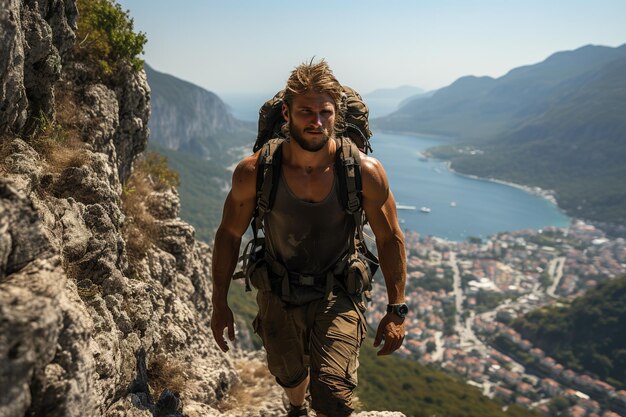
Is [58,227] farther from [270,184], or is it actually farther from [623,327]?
[623,327]

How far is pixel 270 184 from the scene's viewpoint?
4789 mm

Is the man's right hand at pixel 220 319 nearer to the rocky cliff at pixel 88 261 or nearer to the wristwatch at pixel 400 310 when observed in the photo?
the rocky cliff at pixel 88 261

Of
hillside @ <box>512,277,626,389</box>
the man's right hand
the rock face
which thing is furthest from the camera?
hillside @ <box>512,277,626,389</box>

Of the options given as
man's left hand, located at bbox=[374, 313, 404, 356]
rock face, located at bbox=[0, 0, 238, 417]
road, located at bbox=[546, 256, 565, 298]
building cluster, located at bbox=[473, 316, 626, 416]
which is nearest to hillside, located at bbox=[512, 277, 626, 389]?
building cluster, located at bbox=[473, 316, 626, 416]

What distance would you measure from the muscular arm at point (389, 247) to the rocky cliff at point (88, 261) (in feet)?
10.6

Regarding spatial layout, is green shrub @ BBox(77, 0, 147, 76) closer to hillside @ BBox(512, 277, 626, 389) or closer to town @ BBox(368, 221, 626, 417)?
town @ BBox(368, 221, 626, 417)

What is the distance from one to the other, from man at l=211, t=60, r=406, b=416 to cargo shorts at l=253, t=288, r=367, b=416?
0.01 metres

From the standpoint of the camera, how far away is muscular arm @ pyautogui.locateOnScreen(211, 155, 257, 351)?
4926mm

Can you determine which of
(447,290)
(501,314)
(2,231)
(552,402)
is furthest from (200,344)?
(447,290)

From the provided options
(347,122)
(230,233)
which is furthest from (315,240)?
(347,122)

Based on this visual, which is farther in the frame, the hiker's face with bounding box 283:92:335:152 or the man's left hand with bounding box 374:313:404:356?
the man's left hand with bounding box 374:313:404:356

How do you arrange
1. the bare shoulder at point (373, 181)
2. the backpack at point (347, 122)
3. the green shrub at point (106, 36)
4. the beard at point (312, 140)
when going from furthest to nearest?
the green shrub at point (106, 36) < the backpack at point (347, 122) < the bare shoulder at point (373, 181) < the beard at point (312, 140)

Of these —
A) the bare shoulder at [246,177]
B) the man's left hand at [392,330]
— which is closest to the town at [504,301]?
the man's left hand at [392,330]

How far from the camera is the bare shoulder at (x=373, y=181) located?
475cm
